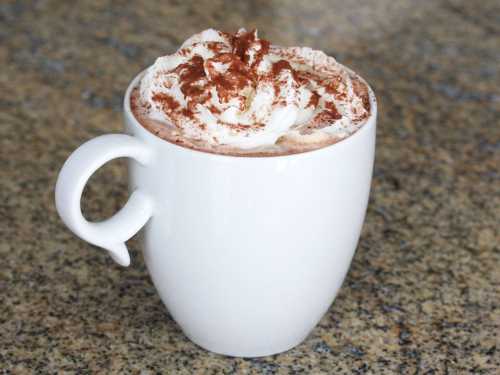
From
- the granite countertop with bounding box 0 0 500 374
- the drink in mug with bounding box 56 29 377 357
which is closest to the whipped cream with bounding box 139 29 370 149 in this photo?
the drink in mug with bounding box 56 29 377 357

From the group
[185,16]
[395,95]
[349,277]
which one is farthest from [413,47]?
[349,277]

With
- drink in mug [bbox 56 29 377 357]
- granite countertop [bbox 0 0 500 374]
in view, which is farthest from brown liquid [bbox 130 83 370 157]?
granite countertop [bbox 0 0 500 374]

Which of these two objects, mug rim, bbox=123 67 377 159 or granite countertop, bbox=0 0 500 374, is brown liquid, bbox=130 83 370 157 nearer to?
mug rim, bbox=123 67 377 159

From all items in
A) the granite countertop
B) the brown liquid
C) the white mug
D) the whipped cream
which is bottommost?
the granite countertop

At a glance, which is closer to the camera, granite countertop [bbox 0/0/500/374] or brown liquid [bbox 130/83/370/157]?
brown liquid [bbox 130/83/370/157]

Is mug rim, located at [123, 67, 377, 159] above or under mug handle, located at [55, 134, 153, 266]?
above

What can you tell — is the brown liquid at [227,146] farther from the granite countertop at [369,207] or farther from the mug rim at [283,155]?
the granite countertop at [369,207]
